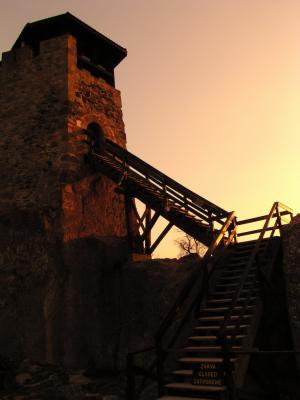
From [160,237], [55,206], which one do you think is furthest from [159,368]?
[55,206]

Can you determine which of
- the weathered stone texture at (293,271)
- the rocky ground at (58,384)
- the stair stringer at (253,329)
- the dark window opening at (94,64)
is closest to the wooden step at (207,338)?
the stair stringer at (253,329)

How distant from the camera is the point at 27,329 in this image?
29.8ft

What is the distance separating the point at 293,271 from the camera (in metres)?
7.23

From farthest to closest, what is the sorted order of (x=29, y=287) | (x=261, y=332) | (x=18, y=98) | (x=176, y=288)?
(x=18, y=98), (x=29, y=287), (x=176, y=288), (x=261, y=332)

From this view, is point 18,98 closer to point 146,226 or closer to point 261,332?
point 146,226

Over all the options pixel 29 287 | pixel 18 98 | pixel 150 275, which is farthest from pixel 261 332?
pixel 18 98

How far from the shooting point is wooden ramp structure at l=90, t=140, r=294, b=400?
5.21 metres

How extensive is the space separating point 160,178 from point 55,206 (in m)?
2.98

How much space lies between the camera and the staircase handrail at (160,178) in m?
9.82

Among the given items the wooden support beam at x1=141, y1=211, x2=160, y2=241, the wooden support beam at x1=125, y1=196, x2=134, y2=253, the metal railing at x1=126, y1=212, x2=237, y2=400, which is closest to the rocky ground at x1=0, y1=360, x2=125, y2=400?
the metal railing at x1=126, y1=212, x2=237, y2=400

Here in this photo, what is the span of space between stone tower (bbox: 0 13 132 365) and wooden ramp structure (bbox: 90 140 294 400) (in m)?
0.91

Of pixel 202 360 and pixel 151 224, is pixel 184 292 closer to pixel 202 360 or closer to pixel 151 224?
pixel 202 360

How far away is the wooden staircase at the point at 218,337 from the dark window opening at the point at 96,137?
5.98m

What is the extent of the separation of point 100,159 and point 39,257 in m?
3.29
